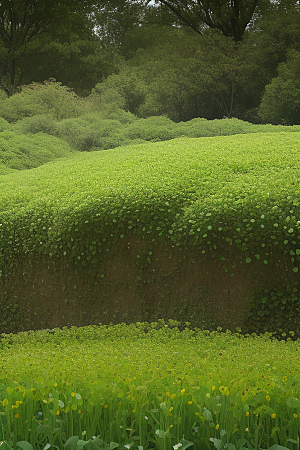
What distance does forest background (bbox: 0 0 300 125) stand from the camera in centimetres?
1490

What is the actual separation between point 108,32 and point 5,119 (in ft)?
17.8

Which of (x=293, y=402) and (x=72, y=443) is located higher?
A: (x=293, y=402)

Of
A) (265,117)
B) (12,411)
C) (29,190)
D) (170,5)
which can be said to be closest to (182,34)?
(170,5)

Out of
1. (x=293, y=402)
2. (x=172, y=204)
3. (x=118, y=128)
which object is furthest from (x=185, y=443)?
(x=118, y=128)

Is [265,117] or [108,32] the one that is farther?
[108,32]

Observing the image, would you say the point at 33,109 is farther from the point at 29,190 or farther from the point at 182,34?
the point at 29,190

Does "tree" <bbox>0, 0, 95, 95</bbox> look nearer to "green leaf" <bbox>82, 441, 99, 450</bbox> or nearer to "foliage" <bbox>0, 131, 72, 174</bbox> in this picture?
"foliage" <bbox>0, 131, 72, 174</bbox>

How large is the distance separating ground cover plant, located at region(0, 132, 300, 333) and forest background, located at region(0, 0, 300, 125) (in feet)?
29.3

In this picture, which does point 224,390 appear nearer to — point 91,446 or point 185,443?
point 185,443

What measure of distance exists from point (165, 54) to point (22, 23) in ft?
17.6

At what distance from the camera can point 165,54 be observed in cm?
1612

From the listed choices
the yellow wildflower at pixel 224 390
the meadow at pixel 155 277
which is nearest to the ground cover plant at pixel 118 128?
the meadow at pixel 155 277

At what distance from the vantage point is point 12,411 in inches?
91.9

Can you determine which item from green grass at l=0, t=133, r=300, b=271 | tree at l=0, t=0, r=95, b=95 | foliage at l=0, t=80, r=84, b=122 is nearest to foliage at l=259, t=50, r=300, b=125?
foliage at l=0, t=80, r=84, b=122
